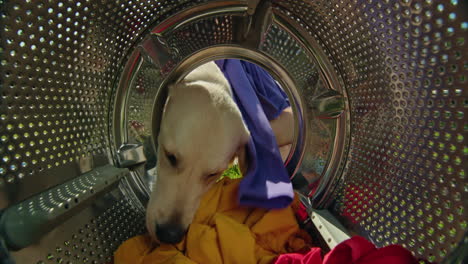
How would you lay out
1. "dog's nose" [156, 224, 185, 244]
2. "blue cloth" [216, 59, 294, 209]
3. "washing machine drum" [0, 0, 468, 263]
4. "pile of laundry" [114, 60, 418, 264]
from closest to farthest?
"washing machine drum" [0, 0, 468, 263], "pile of laundry" [114, 60, 418, 264], "dog's nose" [156, 224, 185, 244], "blue cloth" [216, 59, 294, 209]

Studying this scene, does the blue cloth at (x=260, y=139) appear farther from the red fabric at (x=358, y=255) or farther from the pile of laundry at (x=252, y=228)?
the red fabric at (x=358, y=255)

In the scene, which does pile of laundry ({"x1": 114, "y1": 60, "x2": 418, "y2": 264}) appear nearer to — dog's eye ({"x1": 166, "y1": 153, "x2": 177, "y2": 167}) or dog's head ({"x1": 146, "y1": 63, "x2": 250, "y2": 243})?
dog's head ({"x1": 146, "y1": 63, "x2": 250, "y2": 243})

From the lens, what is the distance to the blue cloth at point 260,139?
81 cm

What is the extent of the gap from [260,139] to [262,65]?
0.25 m

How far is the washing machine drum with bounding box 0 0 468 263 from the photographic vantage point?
0.48 meters

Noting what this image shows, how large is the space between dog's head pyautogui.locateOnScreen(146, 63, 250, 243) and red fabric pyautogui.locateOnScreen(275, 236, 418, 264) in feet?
0.84

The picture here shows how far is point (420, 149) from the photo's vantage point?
56cm

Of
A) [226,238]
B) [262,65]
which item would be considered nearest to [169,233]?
[226,238]

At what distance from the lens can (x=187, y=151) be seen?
717mm

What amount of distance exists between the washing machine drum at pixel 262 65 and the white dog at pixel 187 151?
0.06 m

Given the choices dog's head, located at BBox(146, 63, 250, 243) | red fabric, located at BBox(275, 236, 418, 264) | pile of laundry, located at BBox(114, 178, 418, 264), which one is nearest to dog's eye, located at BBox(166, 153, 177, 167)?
dog's head, located at BBox(146, 63, 250, 243)

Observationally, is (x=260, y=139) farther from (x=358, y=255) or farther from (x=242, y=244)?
(x=358, y=255)

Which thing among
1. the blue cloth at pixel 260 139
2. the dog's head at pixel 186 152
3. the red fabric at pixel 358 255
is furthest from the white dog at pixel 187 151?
the red fabric at pixel 358 255

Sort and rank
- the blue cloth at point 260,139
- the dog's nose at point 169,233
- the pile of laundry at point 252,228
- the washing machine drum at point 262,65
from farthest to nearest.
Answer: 1. the blue cloth at point 260,139
2. the dog's nose at point 169,233
3. the pile of laundry at point 252,228
4. the washing machine drum at point 262,65
